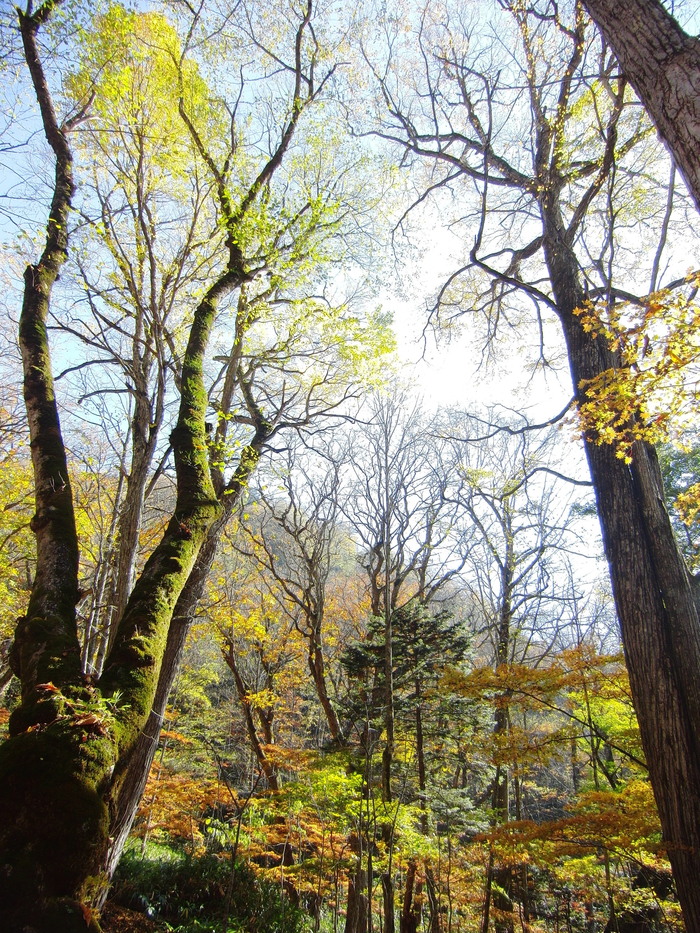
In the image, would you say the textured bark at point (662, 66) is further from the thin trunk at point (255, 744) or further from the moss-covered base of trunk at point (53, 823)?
the thin trunk at point (255, 744)

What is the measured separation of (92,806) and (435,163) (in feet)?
23.1

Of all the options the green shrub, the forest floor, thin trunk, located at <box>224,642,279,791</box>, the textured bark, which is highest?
the textured bark

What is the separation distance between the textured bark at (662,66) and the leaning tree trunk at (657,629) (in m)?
1.34

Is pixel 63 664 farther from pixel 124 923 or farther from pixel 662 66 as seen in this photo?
pixel 124 923

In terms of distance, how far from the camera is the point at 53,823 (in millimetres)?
1309

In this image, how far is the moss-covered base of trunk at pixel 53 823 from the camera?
3.80 ft

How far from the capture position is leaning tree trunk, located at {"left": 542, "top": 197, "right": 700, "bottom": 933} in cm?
257

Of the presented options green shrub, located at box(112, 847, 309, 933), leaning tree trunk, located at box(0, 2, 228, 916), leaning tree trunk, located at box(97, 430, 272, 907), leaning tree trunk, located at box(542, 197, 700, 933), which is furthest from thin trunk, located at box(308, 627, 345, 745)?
leaning tree trunk, located at box(0, 2, 228, 916)

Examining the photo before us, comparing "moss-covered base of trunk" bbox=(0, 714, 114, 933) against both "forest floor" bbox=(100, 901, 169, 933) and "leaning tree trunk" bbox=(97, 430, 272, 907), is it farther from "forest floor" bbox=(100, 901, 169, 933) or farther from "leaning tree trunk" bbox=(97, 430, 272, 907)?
A: "forest floor" bbox=(100, 901, 169, 933)

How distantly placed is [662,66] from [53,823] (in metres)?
3.89

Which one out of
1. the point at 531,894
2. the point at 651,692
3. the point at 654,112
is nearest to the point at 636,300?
the point at 654,112

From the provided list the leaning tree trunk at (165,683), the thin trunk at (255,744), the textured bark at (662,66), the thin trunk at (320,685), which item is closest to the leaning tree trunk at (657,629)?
the textured bark at (662,66)

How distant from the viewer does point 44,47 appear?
377cm

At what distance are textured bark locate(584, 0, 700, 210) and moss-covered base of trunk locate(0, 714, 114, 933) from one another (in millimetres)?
3172
